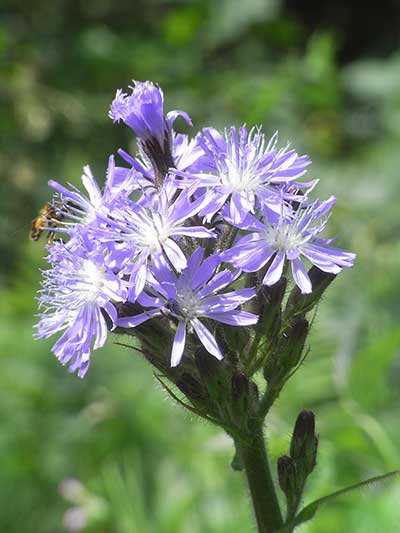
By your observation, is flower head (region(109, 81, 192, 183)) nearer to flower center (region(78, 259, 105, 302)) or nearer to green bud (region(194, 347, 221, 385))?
flower center (region(78, 259, 105, 302))

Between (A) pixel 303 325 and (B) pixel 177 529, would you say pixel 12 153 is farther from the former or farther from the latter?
(A) pixel 303 325

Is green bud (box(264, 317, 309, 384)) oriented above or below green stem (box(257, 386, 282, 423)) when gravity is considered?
above

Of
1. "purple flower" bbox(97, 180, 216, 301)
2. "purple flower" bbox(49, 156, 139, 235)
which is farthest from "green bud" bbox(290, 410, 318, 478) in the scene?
"purple flower" bbox(49, 156, 139, 235)

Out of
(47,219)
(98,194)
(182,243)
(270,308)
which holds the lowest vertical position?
(270,308)

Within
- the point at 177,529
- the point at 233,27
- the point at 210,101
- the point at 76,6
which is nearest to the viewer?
the point at 177,529

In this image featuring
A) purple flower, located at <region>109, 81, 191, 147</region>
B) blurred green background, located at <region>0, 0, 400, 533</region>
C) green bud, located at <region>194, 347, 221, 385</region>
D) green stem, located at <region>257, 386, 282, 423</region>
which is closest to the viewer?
green bud, located at <region>194, 347, 221, 385</region>

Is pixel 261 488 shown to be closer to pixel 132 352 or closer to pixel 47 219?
pixel 47 219

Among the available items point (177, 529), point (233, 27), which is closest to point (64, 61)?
point (233, 27)

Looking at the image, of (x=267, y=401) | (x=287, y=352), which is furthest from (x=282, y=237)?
(x=267, y=401)
